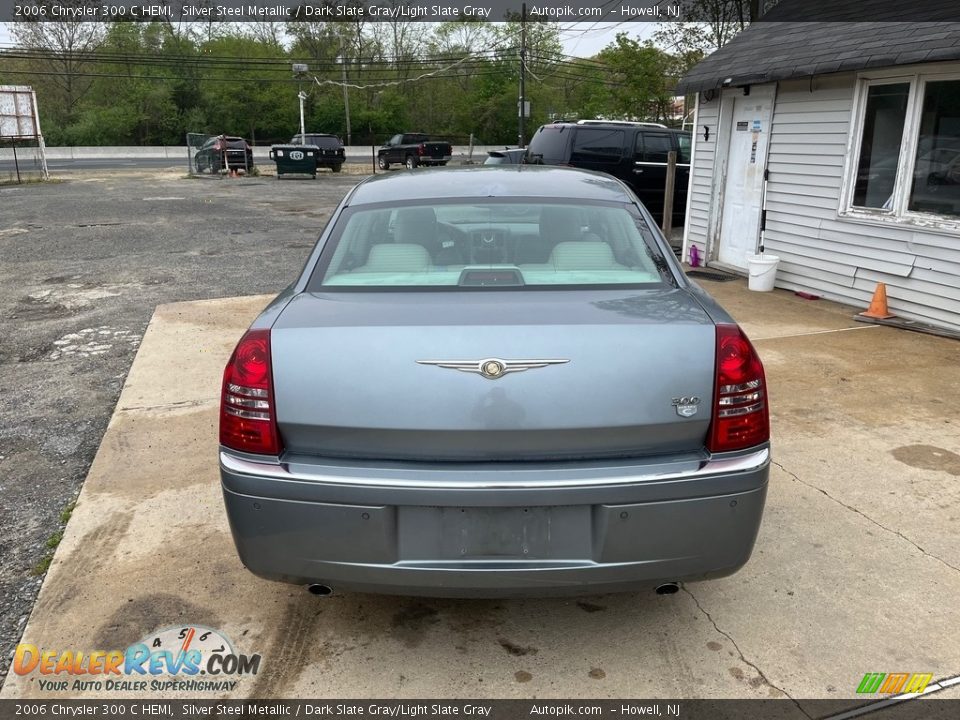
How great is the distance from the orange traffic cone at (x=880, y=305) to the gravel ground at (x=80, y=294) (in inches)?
253

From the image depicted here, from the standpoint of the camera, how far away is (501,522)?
7.37 ft

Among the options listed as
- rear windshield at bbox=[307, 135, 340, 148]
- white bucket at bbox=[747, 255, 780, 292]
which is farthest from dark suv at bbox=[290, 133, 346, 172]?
white bucket at bbox=[747, 255, 780, 292]

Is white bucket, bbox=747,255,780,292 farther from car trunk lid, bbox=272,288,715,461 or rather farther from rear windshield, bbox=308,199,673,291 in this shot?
car trunk lid, bbox=272,288,715,461

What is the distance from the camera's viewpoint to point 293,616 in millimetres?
2893

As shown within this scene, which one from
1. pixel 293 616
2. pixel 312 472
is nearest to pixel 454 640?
pixel 293 616

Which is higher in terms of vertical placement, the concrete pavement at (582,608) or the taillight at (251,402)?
the taillight at (251,402)

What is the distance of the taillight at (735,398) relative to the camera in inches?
91.8

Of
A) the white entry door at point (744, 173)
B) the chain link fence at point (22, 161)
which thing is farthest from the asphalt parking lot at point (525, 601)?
the chain link fence at point (22, 161)

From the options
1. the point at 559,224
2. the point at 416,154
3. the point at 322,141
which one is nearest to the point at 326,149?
the point at 322,141

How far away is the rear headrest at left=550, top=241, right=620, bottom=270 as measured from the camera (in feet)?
9.67

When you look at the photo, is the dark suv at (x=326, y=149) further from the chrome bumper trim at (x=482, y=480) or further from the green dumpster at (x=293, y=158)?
the chrome bumper trim at (x=482, y=480)

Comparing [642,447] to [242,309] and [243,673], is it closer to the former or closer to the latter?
[243,673]

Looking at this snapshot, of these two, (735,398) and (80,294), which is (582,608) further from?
(80,294)

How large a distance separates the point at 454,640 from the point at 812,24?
8637mm
